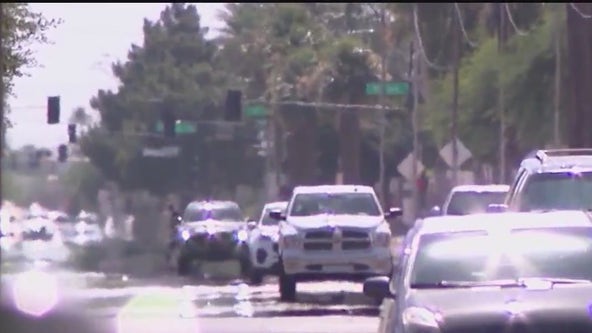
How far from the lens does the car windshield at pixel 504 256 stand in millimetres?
13250

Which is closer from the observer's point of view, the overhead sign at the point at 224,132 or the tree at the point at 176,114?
the overhead sign at the point at 224,132

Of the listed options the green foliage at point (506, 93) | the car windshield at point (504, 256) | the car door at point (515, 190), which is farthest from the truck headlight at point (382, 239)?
the green foliage at point (506, 93)

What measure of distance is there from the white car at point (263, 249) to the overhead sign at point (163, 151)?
2595 inches

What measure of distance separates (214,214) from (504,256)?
89.8 feet

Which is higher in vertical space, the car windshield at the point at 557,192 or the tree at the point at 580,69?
the tree at the point at 580,69

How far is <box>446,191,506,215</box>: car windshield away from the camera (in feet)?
95.6

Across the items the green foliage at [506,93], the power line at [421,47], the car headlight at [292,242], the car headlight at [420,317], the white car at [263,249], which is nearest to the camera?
the car headlight at [420,317]

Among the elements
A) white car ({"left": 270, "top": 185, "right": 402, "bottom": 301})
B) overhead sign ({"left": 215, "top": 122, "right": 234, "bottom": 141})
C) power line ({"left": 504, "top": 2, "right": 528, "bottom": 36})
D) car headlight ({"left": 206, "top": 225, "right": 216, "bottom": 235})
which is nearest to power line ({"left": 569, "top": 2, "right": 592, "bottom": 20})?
white car ({"left": 270, "top": 185, "right": 402, "bottom": 301})

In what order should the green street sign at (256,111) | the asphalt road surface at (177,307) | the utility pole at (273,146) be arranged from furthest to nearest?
the utility pole at (273,146)
the green street sign at (256,111)
the asphalt road surface at (177,307)

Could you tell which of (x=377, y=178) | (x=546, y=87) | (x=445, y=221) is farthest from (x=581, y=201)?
(x=377, y=178)

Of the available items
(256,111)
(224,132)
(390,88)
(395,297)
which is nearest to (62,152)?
(224,132)

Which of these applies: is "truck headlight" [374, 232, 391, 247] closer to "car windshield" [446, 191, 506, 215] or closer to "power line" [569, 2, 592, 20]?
"car windshield" [446, 191, 506, 215]

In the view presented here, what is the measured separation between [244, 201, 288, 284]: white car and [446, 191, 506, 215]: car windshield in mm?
4825

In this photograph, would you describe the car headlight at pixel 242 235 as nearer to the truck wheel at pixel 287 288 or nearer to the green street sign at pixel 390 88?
the truck wheel at pixel 287 288
